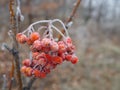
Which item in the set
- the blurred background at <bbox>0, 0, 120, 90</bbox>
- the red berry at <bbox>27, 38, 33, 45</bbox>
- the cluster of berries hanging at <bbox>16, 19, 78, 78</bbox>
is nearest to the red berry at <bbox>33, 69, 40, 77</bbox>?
the cluster of berries hanging at <bbox>16, 19, 78, 78</bbox>

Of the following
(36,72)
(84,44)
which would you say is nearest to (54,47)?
(36,72)

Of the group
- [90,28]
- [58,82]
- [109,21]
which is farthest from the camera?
[109,21]

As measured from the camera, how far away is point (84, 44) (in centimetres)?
1060

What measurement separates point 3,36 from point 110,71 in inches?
102

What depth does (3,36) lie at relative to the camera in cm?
790

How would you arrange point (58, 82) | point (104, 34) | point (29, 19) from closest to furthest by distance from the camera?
point (58, 82)
point (29, 19)
point (104, 34)

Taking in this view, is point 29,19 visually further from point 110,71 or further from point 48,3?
point 110,71

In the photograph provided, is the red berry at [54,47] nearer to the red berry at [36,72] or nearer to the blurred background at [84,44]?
the red berry at [36,72]

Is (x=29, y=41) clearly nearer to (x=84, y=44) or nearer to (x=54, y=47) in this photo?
(x=54, y=47)

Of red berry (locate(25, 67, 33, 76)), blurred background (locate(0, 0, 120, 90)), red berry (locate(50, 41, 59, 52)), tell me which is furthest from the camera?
blurred background (locate(0, 0, 120, 90))

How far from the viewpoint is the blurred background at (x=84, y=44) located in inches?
273

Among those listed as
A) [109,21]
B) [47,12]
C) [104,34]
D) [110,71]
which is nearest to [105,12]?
[109,21]

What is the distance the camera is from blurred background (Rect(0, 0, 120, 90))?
22.8ft

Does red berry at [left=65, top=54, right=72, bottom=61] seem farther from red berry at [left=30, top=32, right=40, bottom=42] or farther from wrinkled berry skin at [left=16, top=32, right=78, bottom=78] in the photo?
red berry at [left=30, top=32, right=40, bottom=42]
